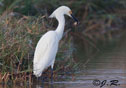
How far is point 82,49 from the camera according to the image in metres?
12.3

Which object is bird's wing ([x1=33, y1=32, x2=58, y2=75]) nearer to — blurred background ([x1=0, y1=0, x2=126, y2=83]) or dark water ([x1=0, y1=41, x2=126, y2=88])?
blurred background ([x1=0, y1=0, x2=126, y2=83])

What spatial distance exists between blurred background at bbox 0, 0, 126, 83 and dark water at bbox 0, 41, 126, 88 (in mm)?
240

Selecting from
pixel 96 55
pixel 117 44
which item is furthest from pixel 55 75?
pixel 117 44

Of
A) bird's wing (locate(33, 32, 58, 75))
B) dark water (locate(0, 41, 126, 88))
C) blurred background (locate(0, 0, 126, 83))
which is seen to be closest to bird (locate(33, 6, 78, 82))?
bird's wing (locate(33, 32, 58, 75))

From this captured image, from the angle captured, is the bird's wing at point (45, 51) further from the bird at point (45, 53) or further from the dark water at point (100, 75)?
the dark water at point (100, 75)

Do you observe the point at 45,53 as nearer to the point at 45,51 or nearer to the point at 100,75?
the point at 45,51

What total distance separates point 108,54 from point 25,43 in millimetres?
3642

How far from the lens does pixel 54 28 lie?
10.3 m

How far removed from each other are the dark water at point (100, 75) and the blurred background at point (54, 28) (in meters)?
0.24

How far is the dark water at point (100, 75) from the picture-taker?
6992 millimetres

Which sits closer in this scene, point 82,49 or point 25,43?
point 25,43

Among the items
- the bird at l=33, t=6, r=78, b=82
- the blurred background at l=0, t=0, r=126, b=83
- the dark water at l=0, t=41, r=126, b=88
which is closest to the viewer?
the dark water at l=0, t=41, r=126, b=88

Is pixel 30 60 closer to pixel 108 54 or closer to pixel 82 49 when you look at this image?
pixel 108 54

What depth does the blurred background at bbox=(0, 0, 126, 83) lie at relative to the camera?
7441mm
